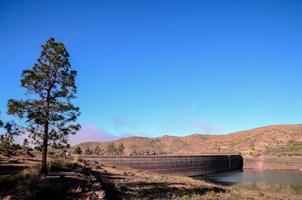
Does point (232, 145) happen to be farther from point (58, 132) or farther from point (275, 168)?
point (58, 132)

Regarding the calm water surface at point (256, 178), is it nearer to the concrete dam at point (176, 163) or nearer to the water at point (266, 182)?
the water at point (266, 182)

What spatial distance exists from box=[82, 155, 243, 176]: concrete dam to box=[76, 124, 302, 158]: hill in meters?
28.7

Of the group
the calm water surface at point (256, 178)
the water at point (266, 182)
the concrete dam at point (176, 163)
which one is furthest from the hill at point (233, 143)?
the water at point (266, 182)

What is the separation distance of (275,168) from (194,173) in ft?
119

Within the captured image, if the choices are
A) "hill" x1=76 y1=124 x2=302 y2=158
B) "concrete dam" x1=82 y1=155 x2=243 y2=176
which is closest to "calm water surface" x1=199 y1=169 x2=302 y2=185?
"concrete dam" x1=82 y1=155 x2=243 y2=176

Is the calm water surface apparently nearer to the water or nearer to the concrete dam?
the water

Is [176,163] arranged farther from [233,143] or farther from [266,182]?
[233,143]

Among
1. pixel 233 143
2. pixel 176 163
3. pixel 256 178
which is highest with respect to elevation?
pixel 233 143

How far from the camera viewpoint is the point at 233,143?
163000mm

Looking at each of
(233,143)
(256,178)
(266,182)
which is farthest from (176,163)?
(233,143)

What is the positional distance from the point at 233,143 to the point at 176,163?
86100 millimetres

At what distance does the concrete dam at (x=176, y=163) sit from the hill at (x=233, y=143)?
28710 mm

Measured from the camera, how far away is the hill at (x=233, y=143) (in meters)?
137

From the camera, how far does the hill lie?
449ft
